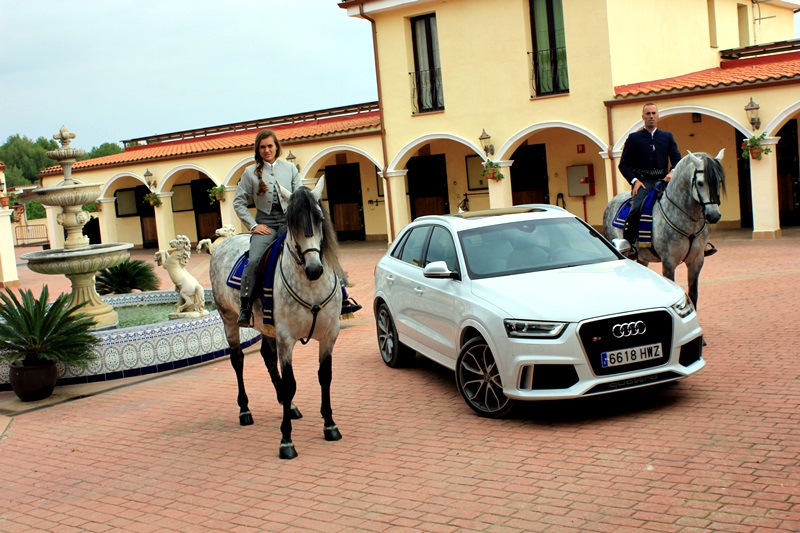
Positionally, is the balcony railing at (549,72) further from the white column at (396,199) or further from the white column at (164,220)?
the white column at (164,220)

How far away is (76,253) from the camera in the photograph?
500 inches

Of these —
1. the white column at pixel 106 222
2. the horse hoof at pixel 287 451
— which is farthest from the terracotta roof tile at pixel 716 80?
the white column at pixel 106 222

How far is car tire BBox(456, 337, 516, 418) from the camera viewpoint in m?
7.49

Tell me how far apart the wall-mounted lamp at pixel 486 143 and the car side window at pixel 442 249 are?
15911mm

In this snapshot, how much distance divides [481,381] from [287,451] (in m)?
1.81

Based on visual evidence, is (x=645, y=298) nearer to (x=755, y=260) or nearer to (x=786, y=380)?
(x=786, y=380)

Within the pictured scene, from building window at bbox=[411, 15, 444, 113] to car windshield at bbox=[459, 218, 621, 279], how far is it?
58.4ft

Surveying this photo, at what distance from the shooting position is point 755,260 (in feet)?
56.1

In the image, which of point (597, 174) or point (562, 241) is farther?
point (597, 174)

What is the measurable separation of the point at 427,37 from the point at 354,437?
20346mm

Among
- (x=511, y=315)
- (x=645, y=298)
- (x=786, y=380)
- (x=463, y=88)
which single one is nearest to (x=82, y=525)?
(x=511, y=315)

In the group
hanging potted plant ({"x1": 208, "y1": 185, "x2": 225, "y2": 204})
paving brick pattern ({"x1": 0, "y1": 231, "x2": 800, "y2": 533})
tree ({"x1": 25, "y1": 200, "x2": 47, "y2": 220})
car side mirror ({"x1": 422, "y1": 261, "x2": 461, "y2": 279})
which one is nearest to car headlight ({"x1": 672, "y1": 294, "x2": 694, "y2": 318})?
paving brick pattern ({"x1": 0, "y1": 231, "x2": 800, "y2": 533})

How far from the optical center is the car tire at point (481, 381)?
749 cm

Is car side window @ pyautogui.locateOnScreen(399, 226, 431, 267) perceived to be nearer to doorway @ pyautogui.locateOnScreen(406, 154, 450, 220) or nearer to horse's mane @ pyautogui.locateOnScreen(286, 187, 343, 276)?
horse's mane @ pyautogui.locateOnScreen(286, 187, 343, 276)
